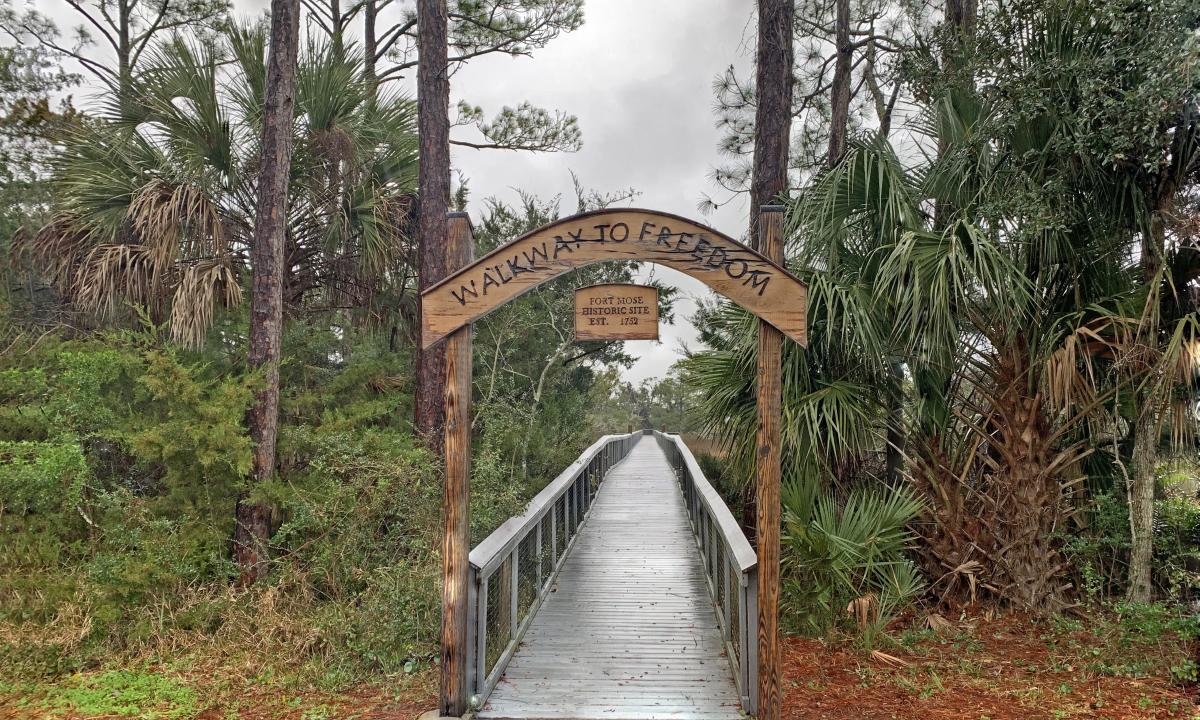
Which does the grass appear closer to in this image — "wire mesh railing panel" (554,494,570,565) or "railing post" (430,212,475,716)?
"railing post" (430,212,475,716)

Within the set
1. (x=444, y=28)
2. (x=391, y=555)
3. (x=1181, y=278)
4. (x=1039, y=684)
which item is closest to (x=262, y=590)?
(x=391, y=555)

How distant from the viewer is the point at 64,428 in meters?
7.24

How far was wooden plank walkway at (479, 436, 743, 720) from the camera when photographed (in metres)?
4.56

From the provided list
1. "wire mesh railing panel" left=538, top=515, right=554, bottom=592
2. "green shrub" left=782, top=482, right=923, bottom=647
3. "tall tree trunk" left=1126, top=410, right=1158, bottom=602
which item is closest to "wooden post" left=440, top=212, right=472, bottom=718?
"wire mesh railing panel" left=538, top=515, right=554, bottom=592

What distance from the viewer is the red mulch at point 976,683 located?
485 cm

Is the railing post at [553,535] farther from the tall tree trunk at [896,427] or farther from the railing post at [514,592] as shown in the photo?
the tall tree trunk at [896,427]

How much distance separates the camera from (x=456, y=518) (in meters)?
4.57

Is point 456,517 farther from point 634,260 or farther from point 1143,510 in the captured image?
point 1143,510

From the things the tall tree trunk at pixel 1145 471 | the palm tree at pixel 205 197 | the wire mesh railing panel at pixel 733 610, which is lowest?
the wire mesh railing panel at pixel 733 610

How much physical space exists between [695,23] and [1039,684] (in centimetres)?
1226

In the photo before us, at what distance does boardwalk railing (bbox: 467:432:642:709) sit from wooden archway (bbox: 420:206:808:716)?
4.9 inches

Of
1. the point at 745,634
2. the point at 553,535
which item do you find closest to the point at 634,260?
the point at 745,634

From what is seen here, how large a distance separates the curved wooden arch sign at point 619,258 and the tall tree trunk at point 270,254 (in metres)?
4.35

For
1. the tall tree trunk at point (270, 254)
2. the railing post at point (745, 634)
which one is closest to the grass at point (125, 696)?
the tall tree trunk at point (270, 254)
